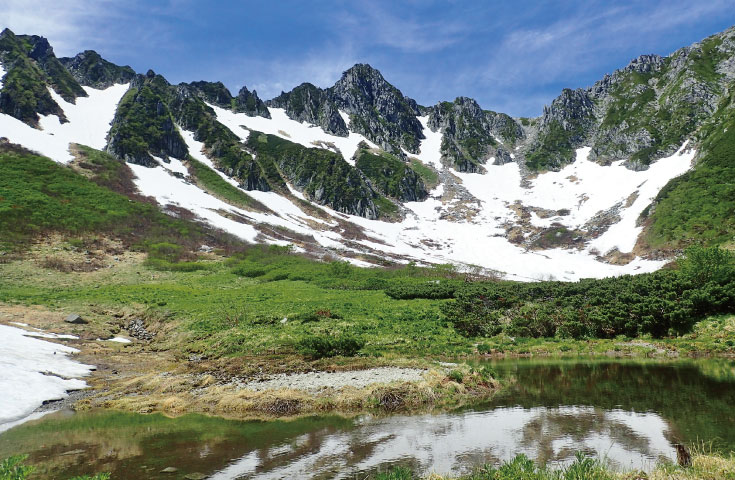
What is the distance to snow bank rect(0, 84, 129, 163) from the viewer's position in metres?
108

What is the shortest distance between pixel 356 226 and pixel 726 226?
98.8m

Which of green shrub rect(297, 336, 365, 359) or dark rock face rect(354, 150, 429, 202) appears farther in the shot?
dark rock face rect(354, 150, 429, 202)

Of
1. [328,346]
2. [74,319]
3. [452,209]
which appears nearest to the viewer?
[328,346]

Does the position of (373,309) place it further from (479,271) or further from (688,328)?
(479,271)

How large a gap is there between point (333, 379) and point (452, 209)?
16248cm

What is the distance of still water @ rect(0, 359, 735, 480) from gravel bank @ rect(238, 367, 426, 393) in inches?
150

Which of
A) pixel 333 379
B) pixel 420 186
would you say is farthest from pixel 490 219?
pixel 333 379

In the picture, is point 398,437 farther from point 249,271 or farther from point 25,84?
point 25,84

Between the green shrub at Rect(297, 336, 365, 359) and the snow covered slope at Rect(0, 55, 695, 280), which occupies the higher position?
the snow covered slope at Rect(0, 55, 695, 280)

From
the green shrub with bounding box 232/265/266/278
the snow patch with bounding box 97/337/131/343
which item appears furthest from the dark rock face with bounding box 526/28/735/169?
the snow patch with bounding box 97/337/131/343

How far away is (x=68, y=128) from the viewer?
14012 centimetres

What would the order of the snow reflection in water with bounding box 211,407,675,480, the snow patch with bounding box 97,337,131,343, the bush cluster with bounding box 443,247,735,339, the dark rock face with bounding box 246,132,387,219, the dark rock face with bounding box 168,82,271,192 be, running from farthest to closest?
the dark rock face with bounding box 246,132,387,219 < the dark rock face with bounding box 168,82,271,192 < the snow patch with bounding box 97,337,131,343 < the bush cluster with bounding box 443,247,735,339 < the snow reflection in water with bounding box 211,407,675,480

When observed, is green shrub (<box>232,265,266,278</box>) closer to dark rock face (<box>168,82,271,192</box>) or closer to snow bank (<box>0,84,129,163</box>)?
snow bank (<box>0,84,129,163</box>)

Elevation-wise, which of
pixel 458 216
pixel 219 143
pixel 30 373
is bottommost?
pixel 30 373
